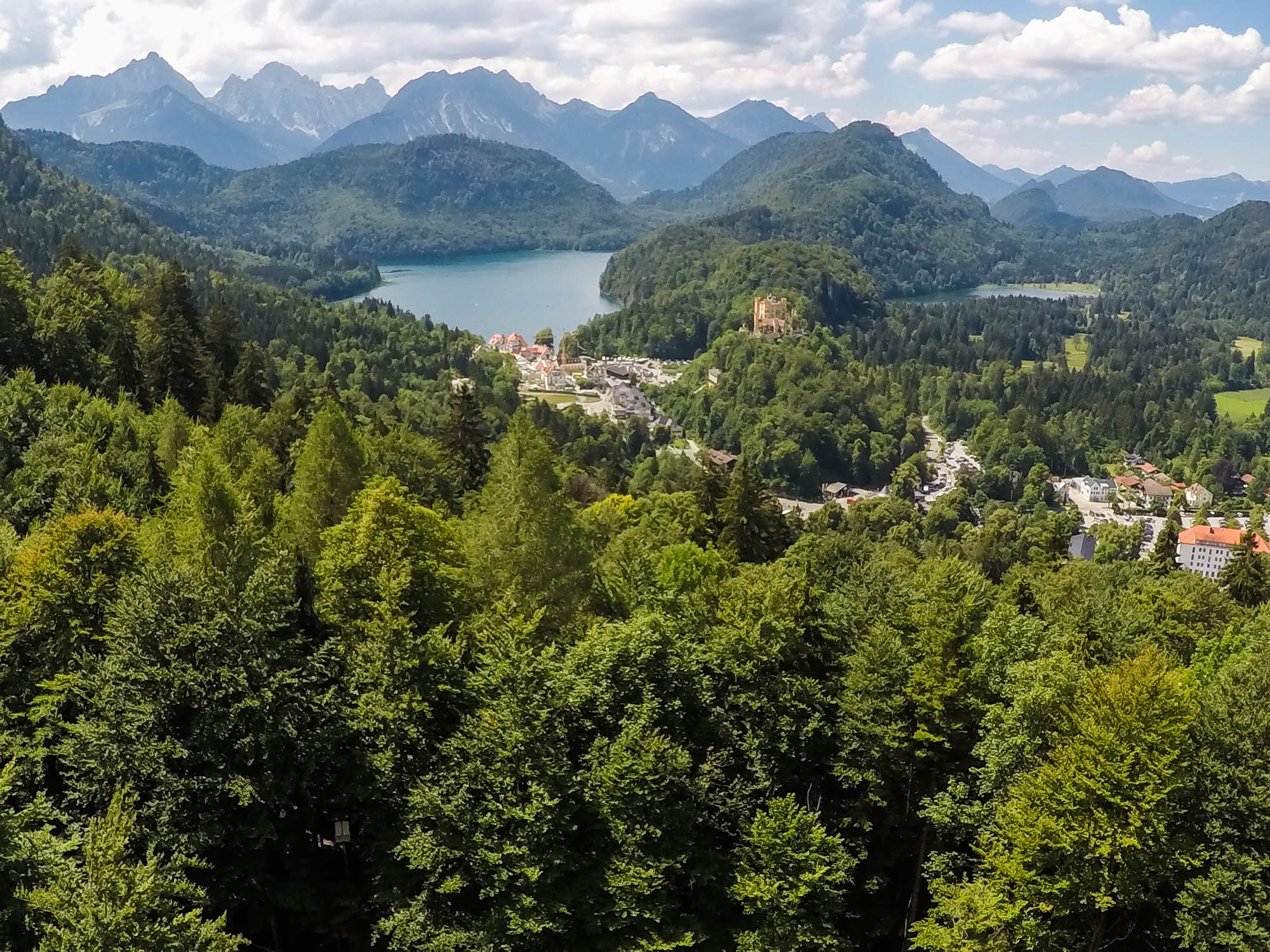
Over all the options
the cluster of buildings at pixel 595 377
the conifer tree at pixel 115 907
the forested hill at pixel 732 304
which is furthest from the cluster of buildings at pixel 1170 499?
the conifer tree at pixel 115 907

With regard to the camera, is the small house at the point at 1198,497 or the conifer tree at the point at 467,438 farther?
the small house at the point at 1198,497

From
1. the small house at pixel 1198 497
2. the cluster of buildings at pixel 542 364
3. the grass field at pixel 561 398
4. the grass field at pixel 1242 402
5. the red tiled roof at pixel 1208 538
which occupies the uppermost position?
the cluster of buildings at pixel 542 364

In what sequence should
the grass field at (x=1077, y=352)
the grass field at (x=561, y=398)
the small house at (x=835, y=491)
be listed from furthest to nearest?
the grass field at (x=1077, y=352), the grass field at (x=561, y=398), the small house at (x=835, y=491)

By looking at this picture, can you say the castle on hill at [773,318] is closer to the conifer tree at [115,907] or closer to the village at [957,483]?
the village at [957,483]

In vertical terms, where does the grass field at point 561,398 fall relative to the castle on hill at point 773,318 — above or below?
below

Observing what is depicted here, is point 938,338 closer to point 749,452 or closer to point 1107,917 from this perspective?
point 749,452

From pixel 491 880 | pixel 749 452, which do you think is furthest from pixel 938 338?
pixel 491 880

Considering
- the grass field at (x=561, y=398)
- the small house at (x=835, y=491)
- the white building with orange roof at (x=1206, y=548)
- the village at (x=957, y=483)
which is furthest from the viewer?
the grass field at (x=561, y=398)

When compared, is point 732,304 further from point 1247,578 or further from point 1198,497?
point 1247,578
